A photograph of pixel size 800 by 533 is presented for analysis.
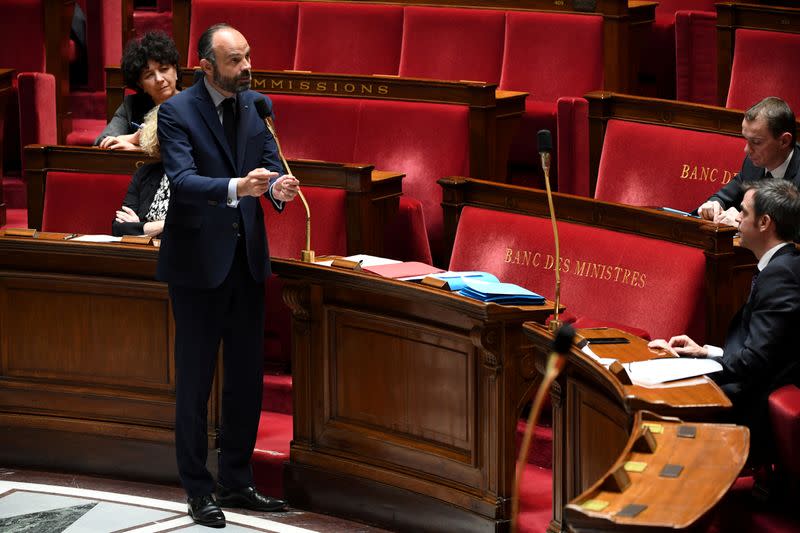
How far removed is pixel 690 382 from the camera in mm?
1083

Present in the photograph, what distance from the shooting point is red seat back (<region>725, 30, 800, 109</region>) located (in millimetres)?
1926

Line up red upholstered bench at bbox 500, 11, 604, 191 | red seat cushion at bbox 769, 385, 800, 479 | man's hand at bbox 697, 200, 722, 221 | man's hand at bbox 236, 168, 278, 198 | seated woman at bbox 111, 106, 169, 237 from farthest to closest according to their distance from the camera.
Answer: red upholstered bench at bbox 500, 11, 604, 191
seated woman at bbox 111, 106, 169, 237
man's hand at bbox 697, 200, 722, 221
man's hand at bbox 236, 168, 278, 198
red seat cushion at bbox 769, 385, 800, 479

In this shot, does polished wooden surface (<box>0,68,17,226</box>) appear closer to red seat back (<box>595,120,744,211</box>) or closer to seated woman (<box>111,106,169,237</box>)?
seated woman (<box>111,106,169,237</box>)

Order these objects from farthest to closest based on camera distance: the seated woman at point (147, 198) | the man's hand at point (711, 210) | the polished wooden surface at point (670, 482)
→ the seated woman at point (147, 198) < the man's hand at point (711, 210) < the polished wooden surface at point (670, 482)

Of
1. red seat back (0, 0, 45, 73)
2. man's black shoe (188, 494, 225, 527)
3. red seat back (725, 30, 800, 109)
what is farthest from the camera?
red seat back (0, 0, 45, 73)

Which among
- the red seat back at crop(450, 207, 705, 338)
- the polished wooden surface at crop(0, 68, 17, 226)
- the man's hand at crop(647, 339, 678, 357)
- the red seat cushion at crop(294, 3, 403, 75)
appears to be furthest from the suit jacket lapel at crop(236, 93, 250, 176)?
the polished wooden surface at crop(0, 68, 17, 226)

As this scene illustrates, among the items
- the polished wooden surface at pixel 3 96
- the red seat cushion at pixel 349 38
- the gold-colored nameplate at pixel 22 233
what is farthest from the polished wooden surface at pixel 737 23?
the polished wooden surface at pixel 3 96

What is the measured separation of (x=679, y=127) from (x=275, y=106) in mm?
638

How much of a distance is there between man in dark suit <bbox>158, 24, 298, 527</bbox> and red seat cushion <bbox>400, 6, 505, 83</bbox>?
753 millimetres

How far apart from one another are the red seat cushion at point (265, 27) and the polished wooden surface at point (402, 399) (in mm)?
889

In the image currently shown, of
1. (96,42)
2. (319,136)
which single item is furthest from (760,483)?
(96,42)

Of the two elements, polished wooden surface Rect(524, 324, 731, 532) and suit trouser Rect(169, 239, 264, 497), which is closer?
polished wooden surface Rect(524, 324, 731, 532)

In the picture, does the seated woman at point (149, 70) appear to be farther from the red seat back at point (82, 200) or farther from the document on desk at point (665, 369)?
the document on desk at point (665, 369)

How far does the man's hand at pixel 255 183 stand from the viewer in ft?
4.44
